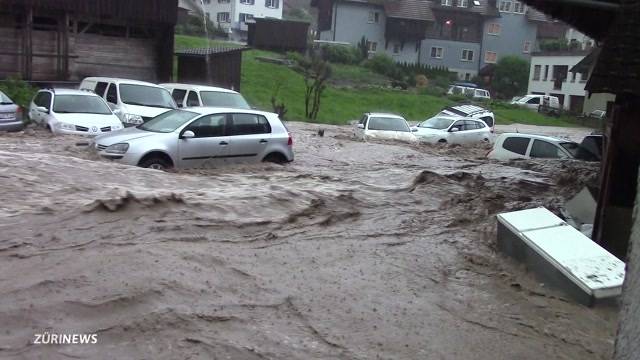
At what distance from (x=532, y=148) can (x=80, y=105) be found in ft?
36.1

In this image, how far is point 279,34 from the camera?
6262cm

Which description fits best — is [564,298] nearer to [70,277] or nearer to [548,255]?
[548,255]

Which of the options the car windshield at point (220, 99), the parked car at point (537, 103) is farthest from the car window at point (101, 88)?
the parked car at point (537, 103)

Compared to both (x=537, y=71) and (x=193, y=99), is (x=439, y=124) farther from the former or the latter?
(x=537, y=71)

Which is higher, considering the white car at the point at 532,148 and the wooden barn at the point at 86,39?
the wooden barn at the point at 86,39

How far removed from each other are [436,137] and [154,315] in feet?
69.8

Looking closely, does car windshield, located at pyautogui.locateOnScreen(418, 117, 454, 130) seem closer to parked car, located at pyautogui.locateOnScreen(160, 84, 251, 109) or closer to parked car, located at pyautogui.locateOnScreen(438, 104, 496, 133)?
parked car, located at pyautogui.locateOnScreen(438, 104, 496, 133)

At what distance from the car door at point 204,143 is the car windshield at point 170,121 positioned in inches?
9.3

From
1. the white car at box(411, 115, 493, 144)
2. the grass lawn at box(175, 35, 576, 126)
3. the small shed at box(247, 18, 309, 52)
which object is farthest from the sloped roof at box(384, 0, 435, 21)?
the white car at box(411, 115, 493, 144)

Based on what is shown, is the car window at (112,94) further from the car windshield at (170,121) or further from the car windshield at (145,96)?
the car windshield at (170,121)

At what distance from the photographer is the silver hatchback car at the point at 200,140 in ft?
41.3

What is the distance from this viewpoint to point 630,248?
388cm

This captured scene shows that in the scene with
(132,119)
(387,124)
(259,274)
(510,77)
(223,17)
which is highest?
(223,17)

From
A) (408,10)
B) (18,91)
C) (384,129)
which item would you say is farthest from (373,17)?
(18,91)
